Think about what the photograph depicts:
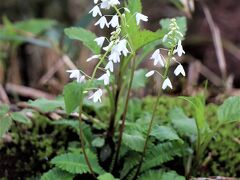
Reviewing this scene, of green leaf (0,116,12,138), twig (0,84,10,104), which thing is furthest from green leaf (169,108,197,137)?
twig (0,84,10,104)

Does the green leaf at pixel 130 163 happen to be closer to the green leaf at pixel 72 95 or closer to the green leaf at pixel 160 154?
the green leaf at pixel 160 154

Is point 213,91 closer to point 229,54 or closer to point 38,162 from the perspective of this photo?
point 38,162

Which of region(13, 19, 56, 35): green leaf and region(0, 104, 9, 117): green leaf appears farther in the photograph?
region(13, 19, 56, 35): green leaf

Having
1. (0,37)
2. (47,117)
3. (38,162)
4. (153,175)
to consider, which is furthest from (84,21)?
(153,175)

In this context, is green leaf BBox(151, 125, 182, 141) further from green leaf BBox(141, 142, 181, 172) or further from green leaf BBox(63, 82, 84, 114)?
green leaf BBox(63, 82, 84, 114)

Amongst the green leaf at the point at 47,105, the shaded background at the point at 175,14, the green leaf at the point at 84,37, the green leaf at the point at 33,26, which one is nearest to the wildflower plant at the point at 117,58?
the green leaf at the point at 84,37
